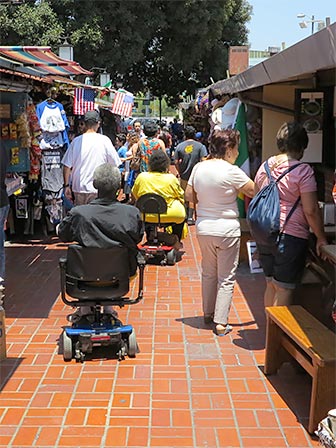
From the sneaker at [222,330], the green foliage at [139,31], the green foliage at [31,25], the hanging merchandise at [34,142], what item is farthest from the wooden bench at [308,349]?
the green foliage at [139,31]

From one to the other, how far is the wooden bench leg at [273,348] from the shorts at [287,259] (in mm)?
329

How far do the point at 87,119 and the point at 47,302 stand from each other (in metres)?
2.12

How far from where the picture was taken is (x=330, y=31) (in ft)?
10.1

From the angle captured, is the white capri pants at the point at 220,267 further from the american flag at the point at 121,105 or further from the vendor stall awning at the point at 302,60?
the american flag at the point at 121,105

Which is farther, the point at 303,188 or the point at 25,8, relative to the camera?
the point at 25,8

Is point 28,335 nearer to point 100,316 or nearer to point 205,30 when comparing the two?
point 100,316

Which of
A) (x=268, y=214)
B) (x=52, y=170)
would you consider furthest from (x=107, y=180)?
(x=52, y=170)

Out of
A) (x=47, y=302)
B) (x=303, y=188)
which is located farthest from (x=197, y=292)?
(x=303, y=188)

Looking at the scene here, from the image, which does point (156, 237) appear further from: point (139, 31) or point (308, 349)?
point (139, 31)

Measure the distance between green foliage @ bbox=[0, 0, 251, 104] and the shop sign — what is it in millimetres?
13603

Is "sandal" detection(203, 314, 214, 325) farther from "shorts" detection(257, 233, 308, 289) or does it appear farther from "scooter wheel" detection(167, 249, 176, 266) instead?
"scooter wheel" detection(167, 249, 176, 266)

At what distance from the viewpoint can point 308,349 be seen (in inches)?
134

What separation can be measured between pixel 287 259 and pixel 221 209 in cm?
80

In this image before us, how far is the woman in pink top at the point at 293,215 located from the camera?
4.10 meters
